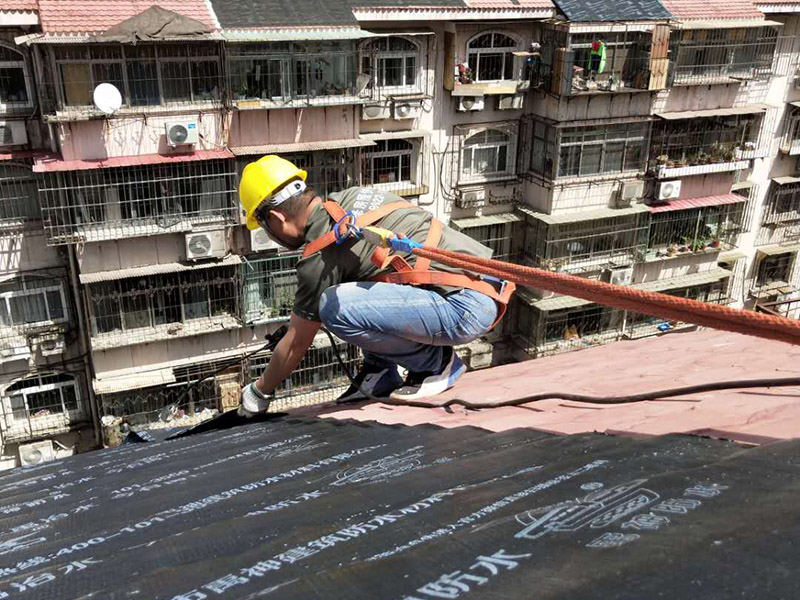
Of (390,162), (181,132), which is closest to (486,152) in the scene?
(390,162)

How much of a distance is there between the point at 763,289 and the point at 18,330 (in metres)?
20.6

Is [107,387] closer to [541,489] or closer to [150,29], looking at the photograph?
[150,29]

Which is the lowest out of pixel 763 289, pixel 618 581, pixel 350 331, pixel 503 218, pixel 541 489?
pixel 763 289

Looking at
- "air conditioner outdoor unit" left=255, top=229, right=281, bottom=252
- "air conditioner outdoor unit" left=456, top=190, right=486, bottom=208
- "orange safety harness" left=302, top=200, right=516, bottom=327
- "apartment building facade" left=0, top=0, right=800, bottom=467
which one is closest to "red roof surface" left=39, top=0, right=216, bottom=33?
"apartment building facade" left=0, top=0, right=800, bottom=467

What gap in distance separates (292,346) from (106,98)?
9505 mm

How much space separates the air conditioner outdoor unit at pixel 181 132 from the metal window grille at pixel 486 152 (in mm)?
6303

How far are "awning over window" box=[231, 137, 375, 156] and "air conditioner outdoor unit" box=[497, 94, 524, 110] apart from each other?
367 centimetres

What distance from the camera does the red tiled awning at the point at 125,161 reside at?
1253 cm

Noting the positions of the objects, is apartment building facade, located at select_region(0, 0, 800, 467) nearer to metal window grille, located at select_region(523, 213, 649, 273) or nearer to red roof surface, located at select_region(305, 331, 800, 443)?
metal window grille, located at select_region(523, 213, 649, 273)

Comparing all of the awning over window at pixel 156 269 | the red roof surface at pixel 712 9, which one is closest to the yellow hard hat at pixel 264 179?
the awning over window at pixel 156 269

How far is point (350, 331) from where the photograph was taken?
4668 millimetres

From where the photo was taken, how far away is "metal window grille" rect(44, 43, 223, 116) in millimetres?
12281

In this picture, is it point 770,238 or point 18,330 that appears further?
point 770,238

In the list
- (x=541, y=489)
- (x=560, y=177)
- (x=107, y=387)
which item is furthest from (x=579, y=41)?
(x=541, y=489)
